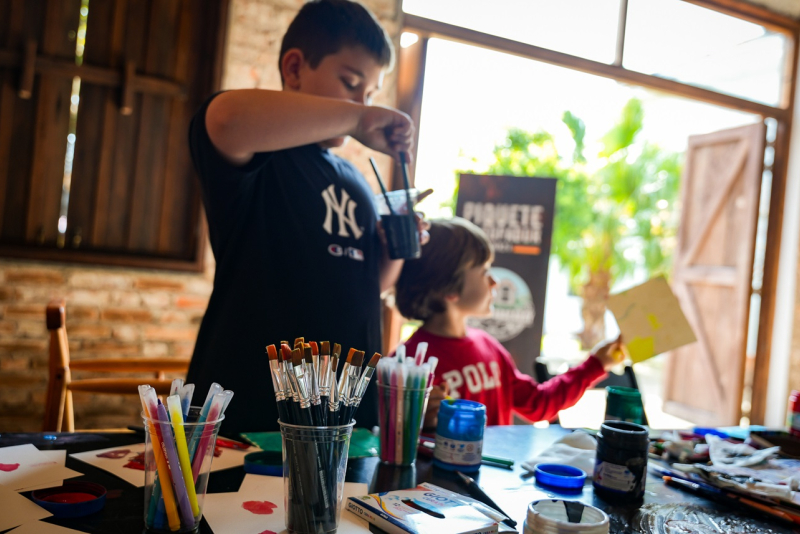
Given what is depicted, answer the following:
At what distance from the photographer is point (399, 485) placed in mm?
979

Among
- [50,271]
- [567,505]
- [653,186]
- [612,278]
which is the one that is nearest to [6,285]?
[50,271]

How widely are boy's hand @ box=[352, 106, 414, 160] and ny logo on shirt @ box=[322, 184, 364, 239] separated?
0.19 meters

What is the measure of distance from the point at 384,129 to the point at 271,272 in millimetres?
377

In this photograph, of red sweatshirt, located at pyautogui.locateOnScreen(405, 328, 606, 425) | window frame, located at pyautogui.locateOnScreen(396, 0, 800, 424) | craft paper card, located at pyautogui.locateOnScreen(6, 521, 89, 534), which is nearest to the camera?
craft paper card, located at pyautogui.locateOnScreen(6, 521, 89, 534)

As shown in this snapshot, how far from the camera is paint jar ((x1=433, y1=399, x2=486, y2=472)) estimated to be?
1.08 metres

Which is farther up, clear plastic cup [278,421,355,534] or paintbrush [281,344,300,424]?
paintbrush [281,344,300,424]

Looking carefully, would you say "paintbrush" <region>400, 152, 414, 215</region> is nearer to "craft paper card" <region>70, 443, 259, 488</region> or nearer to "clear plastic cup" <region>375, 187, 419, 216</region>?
"clear plastic cup" <region>375, 187, 419, 216</region>

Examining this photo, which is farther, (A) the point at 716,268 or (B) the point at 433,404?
(A) the point at 716,268

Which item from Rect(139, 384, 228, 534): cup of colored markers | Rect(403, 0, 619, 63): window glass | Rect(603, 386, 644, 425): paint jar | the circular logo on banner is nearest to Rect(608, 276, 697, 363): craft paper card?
Rect(603, 386, 644, 425): paint jar

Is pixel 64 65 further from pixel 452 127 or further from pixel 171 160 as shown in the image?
pixel 452 127

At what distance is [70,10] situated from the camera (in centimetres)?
288

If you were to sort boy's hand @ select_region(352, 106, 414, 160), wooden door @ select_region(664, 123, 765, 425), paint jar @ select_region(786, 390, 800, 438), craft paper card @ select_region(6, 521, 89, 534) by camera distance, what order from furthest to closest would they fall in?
wooden door @ select_region(664, 123, 765, 425) → paint jar @ select_region(786, 390, 800, 438) → boy's hand @ select_region(352, 106, 414, 160) → craft paper card @ select_region(6, 521, 89, 534)

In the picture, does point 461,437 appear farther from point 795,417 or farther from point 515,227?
point 515,227

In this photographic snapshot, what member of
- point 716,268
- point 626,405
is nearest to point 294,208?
point 626,405
